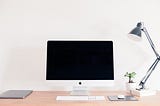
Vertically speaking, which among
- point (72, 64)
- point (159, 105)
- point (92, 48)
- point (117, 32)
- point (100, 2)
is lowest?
point (159, 105)

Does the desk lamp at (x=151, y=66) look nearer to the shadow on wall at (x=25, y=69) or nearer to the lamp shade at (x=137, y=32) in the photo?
the lamp shade at (x=137, y=32)

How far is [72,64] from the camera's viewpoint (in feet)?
6.17

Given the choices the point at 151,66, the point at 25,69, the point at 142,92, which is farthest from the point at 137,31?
the point at 25,69

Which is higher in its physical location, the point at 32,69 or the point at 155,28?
the point at 155,28

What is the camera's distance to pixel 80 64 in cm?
188

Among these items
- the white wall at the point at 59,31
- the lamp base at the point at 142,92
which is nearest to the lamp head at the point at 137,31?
the white wall at the point at 59,31

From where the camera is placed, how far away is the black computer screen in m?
1.86

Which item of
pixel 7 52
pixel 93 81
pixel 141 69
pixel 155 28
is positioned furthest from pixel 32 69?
pixel 155 28

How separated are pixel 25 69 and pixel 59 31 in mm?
500

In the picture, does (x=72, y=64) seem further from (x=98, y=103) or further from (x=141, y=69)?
(x=141, y=69)

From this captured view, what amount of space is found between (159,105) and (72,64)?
0.77 m

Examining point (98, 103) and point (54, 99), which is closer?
point (98, 103)

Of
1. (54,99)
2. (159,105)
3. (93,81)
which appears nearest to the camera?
(159,105)

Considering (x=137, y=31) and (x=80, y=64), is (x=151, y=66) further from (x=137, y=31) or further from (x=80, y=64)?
(x=80, y=64)
